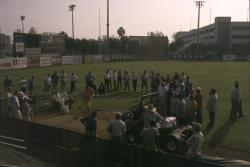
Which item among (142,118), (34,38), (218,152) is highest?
(34,38)

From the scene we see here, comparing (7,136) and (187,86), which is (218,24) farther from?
(7,136)

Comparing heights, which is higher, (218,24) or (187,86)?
(218,24)

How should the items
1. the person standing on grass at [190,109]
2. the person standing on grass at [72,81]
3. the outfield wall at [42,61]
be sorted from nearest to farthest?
the person standing on grass at [190,109]
the person standing on grass at [72,81]
the outfield wall at [42,61]

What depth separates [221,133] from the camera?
18250mm

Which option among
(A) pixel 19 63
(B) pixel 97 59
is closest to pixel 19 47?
(A) pixel 19 63

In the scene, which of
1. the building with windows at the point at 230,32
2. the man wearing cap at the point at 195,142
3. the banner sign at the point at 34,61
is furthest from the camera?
the building with windows at the point at 230,32

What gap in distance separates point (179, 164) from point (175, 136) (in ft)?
11.2

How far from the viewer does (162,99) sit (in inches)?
862

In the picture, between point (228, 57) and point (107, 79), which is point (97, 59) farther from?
point (107, 79)

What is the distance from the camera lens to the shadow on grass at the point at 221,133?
16781mm

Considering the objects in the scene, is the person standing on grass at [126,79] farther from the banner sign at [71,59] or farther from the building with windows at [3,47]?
the building with windows at [3,47]

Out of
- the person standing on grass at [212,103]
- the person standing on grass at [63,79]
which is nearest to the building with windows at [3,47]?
the person standing on grass at [63,79]

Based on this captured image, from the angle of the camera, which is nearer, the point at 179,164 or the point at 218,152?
the point at 179,164

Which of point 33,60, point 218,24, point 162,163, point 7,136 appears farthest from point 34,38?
point 218,24
